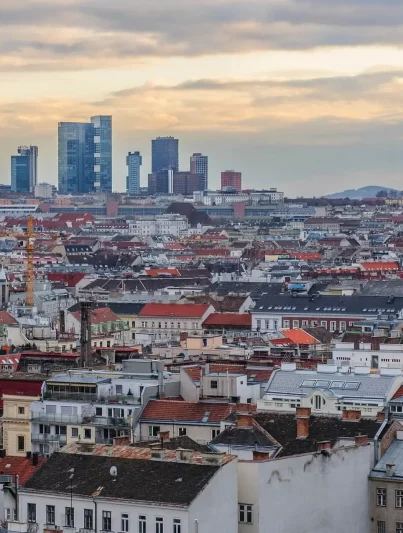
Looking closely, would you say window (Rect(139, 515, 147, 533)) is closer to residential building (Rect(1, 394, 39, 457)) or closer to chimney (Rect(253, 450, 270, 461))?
chimney (Rect(253, 450, 270, 461))

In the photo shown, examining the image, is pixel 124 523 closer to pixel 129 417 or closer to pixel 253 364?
pixel 129 417

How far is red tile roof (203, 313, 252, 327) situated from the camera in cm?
10475

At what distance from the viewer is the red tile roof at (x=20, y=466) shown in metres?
40.9

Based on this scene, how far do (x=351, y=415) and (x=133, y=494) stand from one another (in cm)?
839

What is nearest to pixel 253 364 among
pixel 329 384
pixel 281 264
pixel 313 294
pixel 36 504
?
pixel 329 384

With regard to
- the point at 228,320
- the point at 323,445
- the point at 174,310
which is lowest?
the point at 174,310

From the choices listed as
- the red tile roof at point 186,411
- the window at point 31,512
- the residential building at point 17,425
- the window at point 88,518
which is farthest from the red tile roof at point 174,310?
the window at point 88,518

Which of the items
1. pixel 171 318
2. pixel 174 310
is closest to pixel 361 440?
pixel 171 318

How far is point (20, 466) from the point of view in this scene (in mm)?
41812

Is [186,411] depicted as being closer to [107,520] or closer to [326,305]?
[107,520]

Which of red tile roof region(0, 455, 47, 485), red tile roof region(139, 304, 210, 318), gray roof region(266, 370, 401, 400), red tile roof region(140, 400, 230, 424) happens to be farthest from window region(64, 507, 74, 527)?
red tile roof region(139, 304, 210, 318)

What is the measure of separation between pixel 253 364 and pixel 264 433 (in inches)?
707

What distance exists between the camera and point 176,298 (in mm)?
122375

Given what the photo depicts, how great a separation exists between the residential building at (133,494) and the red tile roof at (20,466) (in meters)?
3.21
